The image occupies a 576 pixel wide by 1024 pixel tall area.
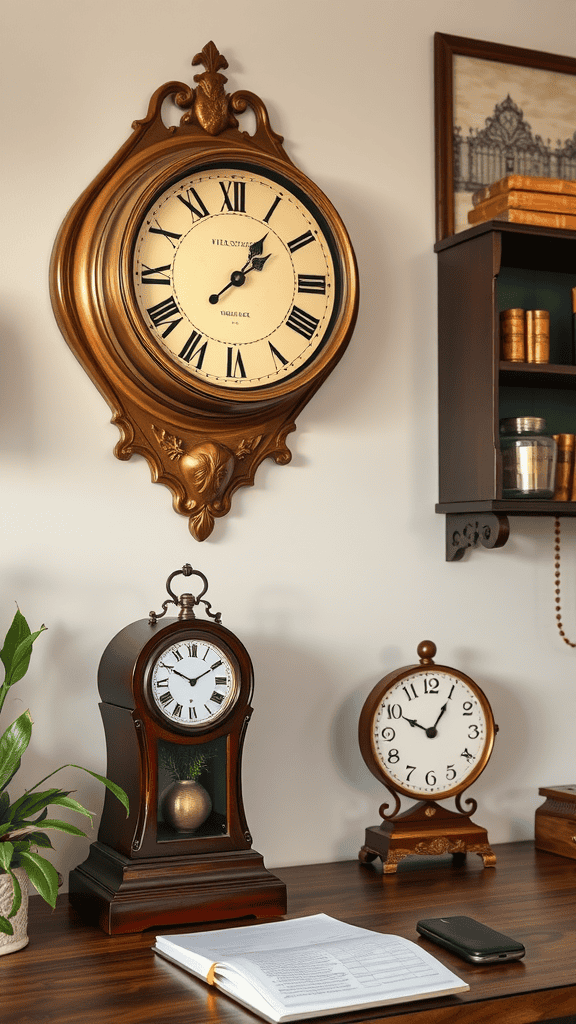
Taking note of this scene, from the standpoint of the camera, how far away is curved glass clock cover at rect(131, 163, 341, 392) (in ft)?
7.01

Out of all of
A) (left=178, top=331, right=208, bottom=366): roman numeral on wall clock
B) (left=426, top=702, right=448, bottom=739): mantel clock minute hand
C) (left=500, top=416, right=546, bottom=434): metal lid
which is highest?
(left=178, top=331, right=208, bottom=366): roman numeral on wall clock

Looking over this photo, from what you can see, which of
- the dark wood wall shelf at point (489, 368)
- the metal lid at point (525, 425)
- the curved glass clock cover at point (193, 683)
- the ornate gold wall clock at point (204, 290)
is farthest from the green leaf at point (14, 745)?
the metal lid at point (525, 425)

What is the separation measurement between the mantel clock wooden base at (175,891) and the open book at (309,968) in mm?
94

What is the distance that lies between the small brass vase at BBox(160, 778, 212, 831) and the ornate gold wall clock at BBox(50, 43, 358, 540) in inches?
20.8

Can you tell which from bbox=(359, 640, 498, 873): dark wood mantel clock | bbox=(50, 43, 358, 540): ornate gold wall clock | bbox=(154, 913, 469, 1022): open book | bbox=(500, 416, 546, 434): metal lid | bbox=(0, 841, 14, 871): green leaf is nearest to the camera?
bbox=(154, 913, 469, 1022): open book

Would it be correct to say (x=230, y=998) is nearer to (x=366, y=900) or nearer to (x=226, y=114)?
(x=366, y=900)

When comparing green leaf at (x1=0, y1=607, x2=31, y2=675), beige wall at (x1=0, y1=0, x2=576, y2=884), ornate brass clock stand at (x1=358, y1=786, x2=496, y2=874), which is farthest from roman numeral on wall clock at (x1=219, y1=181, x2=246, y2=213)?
ornate brass clock stand at (x1=358, y1=786, x2=496, y2=874)

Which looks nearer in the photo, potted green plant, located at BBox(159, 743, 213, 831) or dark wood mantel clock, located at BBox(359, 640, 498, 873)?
potted green plant, located at BBox(159, 743, 213, 831)

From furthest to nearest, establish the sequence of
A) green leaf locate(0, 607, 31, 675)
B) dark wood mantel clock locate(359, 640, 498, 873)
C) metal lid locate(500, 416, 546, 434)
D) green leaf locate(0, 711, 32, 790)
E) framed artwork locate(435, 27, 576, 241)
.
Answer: framed artwork locate(435, 27, 576, 241) → metal lid locate(500, 416, 546, 434) → dark wood mantel clock locate(359, 640, 498, 873) → green leaf locate(0, 607, 31, 675) → green leaf locate(0, 711, 32, 790)

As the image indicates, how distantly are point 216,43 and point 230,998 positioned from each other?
1834mm

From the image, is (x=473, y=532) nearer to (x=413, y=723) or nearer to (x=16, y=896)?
(x=413, y=723)

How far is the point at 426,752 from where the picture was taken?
2.27m

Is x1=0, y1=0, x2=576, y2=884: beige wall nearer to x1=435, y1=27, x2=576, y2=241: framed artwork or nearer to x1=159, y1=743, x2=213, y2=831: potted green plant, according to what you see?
x1=435, y1=27, x2=576, y2=241: framed artwork

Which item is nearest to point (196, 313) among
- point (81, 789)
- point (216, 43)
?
point (216, 43)
